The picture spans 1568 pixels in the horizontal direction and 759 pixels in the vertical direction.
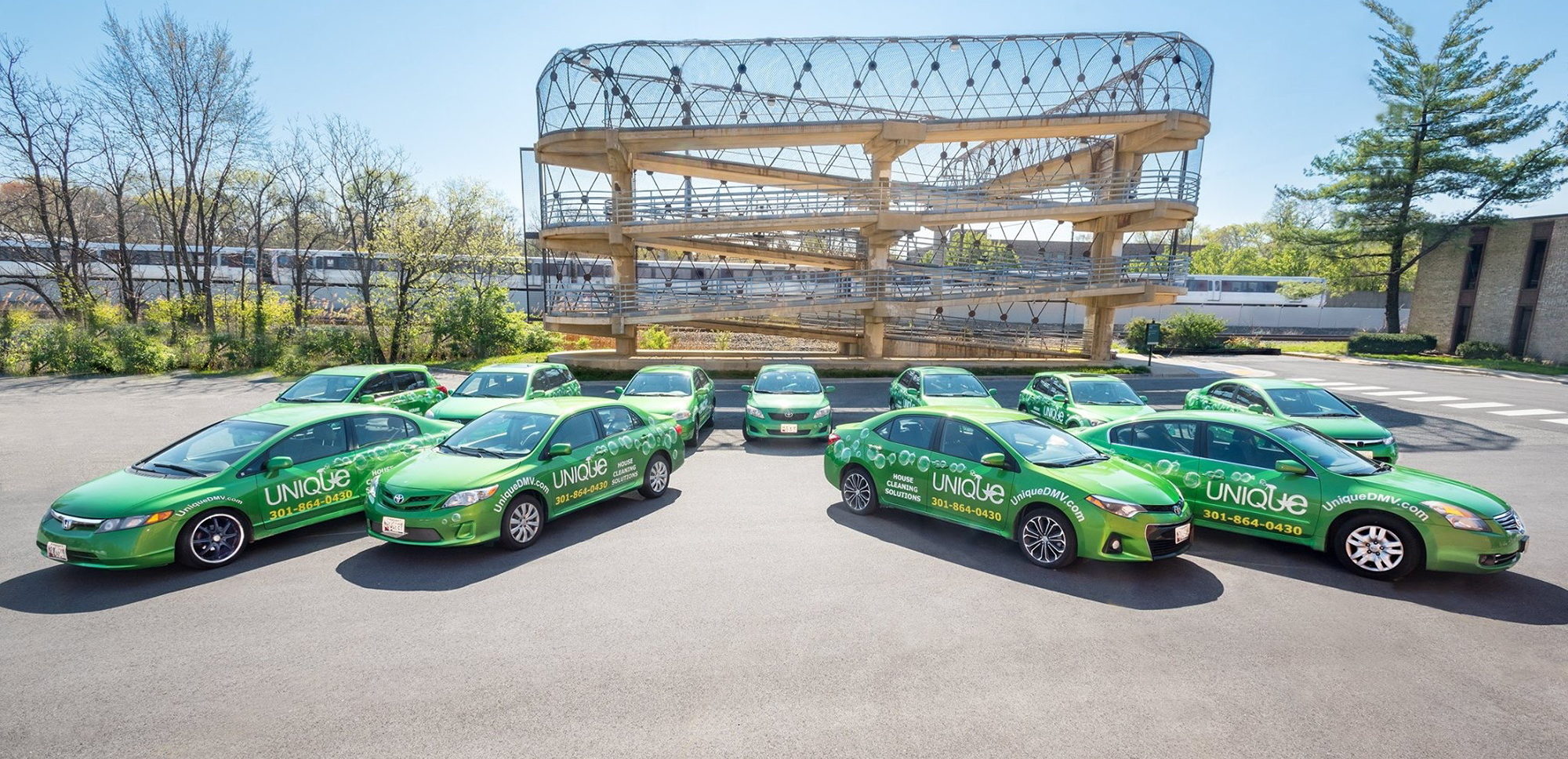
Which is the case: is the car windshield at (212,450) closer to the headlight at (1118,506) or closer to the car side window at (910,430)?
the car side window at (910,430)

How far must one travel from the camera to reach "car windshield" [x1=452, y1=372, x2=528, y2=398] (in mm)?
11312

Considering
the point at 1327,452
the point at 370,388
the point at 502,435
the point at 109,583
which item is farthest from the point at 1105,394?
the point at 370,388

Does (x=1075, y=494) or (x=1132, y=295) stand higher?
(x=1132, y=295)

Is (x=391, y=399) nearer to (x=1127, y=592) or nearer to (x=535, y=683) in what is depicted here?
(x=535, y=683)

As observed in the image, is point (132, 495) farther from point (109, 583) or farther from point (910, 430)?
point (910, 430)

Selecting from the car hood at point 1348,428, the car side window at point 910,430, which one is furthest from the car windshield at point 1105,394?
the car side window at point 910,430

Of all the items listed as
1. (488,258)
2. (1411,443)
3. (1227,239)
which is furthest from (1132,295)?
(1227,239)

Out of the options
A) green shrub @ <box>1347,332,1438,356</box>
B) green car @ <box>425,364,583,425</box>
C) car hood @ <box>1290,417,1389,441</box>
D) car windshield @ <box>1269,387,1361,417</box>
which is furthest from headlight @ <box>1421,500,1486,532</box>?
green shrub @ <box>1347,332,1438,356</box>

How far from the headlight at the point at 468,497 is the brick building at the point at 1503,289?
4468cm

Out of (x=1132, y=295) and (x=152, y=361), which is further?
(x=1132, y=295)

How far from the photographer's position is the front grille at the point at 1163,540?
5.55 meters

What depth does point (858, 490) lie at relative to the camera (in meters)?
7.75

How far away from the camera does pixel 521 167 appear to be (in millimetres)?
26172

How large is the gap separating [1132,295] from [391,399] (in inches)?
1002
